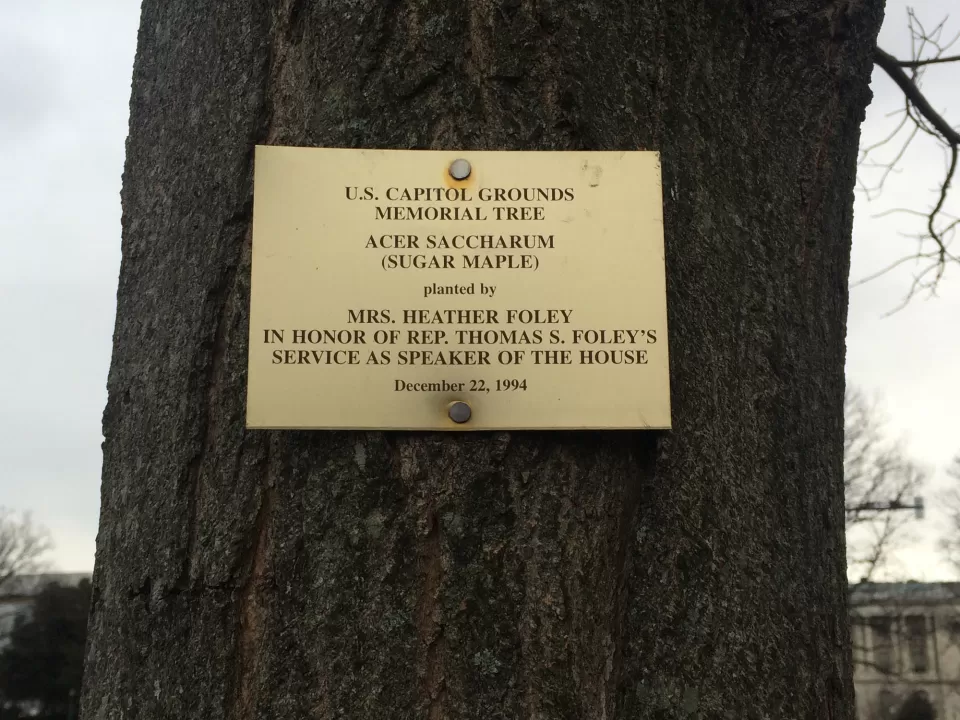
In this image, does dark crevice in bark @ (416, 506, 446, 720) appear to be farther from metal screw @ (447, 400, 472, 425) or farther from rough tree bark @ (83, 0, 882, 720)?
metal screw @ (447, 400, 472, 425)

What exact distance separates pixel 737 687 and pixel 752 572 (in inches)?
6.2

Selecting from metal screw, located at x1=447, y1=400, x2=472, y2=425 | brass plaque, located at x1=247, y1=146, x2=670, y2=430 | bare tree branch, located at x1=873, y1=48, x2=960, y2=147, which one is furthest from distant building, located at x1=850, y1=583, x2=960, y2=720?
metal screw, located at x1=447, y1=400, x2=472, y2=425

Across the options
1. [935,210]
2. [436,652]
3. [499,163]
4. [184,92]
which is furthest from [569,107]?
[935,210]

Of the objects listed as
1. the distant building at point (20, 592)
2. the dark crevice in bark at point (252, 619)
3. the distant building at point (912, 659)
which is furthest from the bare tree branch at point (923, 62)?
the distant building at point (912, 659)

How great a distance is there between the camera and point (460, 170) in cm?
127

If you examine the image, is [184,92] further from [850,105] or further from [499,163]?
[850,105]

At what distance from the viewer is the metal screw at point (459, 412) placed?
1.20 metres

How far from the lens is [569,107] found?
1.29 metres

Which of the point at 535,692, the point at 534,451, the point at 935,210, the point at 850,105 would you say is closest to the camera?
the point at 535,692

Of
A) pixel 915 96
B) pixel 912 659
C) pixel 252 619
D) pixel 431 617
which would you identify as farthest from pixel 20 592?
pixel 912 659

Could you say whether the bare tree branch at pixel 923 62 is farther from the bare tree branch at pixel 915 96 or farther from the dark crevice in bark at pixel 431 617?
the dark crevice in bark at pixel 431 617

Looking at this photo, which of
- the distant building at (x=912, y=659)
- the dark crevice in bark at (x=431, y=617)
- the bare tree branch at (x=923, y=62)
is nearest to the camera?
the dark crevice in bark at (x=431, y=617)

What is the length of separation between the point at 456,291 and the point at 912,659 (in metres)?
47.8

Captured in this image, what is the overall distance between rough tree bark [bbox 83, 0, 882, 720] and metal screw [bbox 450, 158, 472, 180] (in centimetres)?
5
